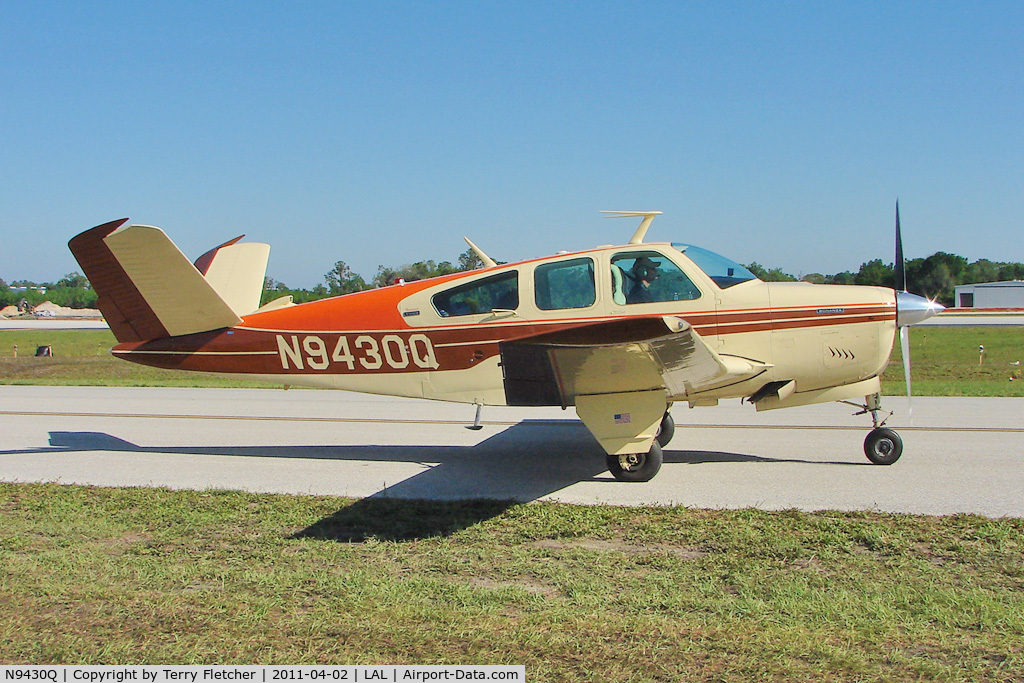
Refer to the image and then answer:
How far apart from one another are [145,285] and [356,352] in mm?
2476

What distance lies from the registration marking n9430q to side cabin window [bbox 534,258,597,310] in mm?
1339

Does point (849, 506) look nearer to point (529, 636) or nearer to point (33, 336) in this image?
point (529, 636)

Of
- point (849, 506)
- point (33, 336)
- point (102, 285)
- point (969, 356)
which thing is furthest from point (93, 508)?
point (33, 336)

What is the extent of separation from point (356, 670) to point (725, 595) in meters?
2.22

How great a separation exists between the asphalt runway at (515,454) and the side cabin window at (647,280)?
181 cm

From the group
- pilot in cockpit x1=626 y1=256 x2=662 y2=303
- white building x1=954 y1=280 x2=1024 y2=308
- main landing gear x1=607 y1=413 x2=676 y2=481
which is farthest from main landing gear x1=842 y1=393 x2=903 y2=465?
white building x1=954 y1=280 x2=1024 y2=308

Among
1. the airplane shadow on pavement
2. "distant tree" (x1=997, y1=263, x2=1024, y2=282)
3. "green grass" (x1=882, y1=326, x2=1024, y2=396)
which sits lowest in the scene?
"green grass" (x1=882, y1=326, x2=1024, y2=396)

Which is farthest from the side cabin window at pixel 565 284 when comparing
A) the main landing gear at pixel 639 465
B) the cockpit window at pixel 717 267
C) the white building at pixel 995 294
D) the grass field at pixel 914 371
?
the white building at pixel 995 294

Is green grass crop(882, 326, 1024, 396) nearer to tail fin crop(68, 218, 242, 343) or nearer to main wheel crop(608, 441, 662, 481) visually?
main wheel crop(608, 441, 662, 481)

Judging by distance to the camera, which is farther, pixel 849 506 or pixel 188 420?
pixel 188 420

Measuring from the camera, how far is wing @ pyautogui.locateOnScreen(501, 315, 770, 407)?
20.0 ft

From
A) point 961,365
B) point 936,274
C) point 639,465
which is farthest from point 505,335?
point 936,274

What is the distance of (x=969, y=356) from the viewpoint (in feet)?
85.9

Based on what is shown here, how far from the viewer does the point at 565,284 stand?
8.00 meters
